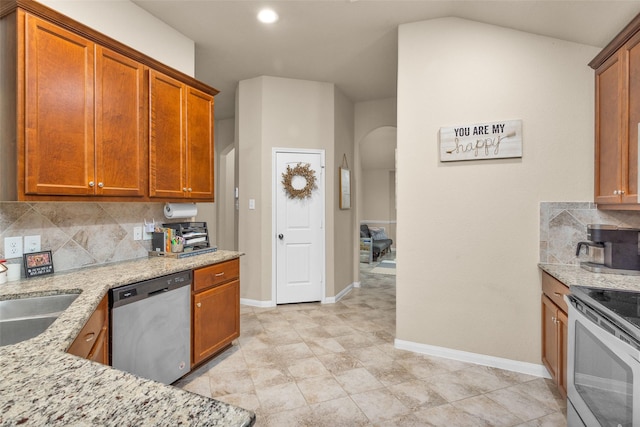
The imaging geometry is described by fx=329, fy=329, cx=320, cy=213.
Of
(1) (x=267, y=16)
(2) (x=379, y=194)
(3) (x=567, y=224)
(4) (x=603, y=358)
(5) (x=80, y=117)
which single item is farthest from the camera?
(2) (x=379, y=194)

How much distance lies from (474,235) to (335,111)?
260 centimetres

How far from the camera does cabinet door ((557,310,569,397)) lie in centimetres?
205

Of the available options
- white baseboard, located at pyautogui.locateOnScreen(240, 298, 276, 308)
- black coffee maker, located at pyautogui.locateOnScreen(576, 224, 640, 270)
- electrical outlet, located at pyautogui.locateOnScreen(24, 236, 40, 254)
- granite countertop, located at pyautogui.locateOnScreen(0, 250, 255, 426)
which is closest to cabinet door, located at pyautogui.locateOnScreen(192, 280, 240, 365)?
electrical outlet, located at pyautogui.locateOnScreen(24, 236, 40, 254)

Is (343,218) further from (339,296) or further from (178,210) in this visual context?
(178,210)

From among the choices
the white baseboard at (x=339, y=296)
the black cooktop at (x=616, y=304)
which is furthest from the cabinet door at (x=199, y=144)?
the black cooktop at (x=616, y=304)

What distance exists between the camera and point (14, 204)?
1960mm

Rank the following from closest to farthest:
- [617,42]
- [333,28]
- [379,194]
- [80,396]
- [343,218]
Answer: [80,396] < [617,42] < [333,28] < [343,218] < [379,194]

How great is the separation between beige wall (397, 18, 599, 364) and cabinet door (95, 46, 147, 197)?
6.97 ft

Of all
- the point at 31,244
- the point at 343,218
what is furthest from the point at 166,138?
the point at 343,218

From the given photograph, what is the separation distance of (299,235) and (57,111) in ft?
9.67

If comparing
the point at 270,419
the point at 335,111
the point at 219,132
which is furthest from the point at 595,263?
the point at 219,132

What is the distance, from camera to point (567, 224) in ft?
8.21

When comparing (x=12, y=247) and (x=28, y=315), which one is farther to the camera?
(x=12, y=247)

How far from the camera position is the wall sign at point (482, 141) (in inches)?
103
